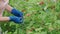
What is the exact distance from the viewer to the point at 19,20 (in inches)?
106

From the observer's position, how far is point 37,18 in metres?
2.67

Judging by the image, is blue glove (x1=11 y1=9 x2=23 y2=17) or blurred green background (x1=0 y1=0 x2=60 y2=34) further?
blue glove (x1=11 y1=9 x2=23 y2=17)

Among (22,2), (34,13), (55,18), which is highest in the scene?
(22,2)

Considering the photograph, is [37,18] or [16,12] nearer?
[37,18]

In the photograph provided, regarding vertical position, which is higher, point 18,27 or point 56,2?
point 56,2

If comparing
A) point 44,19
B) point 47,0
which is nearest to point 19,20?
point 44,19

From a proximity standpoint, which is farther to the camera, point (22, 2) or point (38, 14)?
point (22, 2)

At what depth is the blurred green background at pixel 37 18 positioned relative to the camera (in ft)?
8.38

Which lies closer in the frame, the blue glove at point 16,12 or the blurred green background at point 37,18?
the blurred green background at point 37,18

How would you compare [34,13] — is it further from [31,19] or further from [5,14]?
[5,14]

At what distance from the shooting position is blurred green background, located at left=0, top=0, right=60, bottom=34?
255 cm

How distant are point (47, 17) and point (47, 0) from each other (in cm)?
33

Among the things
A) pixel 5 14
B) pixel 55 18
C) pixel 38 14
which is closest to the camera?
pixel 55 18

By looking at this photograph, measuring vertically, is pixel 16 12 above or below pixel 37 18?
above
